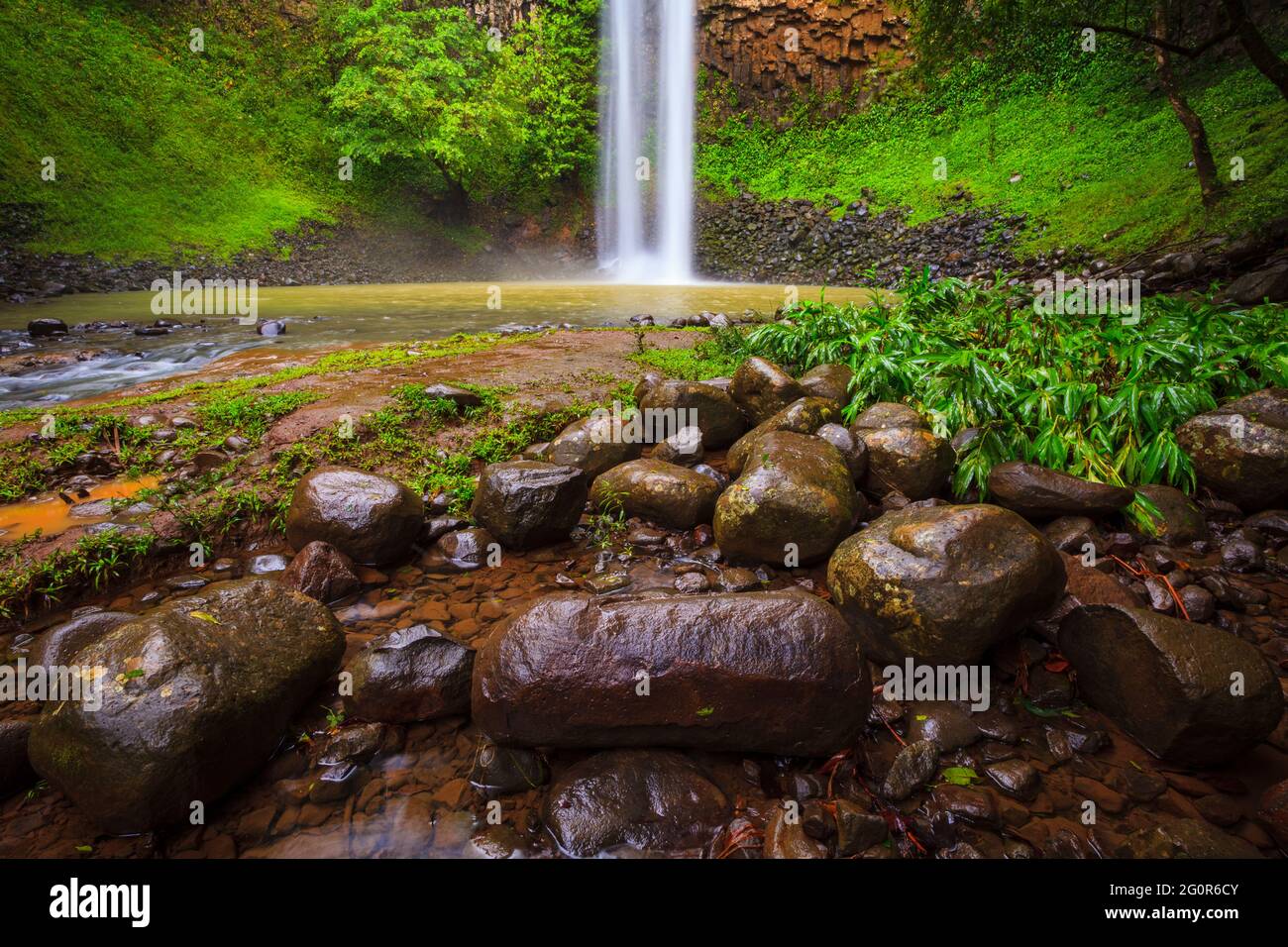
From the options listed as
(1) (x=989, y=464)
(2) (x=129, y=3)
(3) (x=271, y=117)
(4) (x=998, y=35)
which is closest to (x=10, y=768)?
(1) (x=989, y=464)

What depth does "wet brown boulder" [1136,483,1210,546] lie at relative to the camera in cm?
347

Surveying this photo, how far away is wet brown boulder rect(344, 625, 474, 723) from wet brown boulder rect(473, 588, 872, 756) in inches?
8.6

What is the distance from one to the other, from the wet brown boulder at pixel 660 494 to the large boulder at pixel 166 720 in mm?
2025

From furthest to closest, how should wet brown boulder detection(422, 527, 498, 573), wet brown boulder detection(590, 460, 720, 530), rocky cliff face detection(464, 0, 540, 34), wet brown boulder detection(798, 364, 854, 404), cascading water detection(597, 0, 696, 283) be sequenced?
rocky cliff face detection(464, 0, 540, 34)
cascading water detection(597, 0, 696, 283)
wet brown boulder detection(798, 364, 854, 404)
wet brown boulder detection(590, 460, 720, 530)
wet brown boulder detection(422, 527, 498, 573)

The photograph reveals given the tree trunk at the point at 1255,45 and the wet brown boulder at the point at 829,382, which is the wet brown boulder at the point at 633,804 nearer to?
the wet brown boulder at the point at 829,382

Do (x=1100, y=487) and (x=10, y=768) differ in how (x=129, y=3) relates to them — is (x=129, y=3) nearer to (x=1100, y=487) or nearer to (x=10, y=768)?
(x=10, y=768)

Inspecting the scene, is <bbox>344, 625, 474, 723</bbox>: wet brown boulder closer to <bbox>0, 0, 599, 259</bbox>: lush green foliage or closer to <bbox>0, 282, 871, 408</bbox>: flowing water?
<bbox>0, 282, 871, 408</bbox>: flowing water

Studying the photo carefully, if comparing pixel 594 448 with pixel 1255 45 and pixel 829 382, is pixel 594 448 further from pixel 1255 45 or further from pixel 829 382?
pixel 1255 45

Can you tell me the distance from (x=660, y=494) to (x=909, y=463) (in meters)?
1.65

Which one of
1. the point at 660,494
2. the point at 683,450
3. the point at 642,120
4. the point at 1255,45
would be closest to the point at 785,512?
the point at 660,494

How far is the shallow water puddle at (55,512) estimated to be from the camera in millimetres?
3268

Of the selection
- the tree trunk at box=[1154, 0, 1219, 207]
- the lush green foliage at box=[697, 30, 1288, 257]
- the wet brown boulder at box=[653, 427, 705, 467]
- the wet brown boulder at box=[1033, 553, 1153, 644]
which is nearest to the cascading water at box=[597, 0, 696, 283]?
the lush green foliage at box=[697, 30, 1288, 257]

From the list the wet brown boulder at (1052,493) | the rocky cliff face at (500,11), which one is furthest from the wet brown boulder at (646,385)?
the rocky cliff face at (500,11)

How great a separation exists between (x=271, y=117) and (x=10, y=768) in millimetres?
28633
